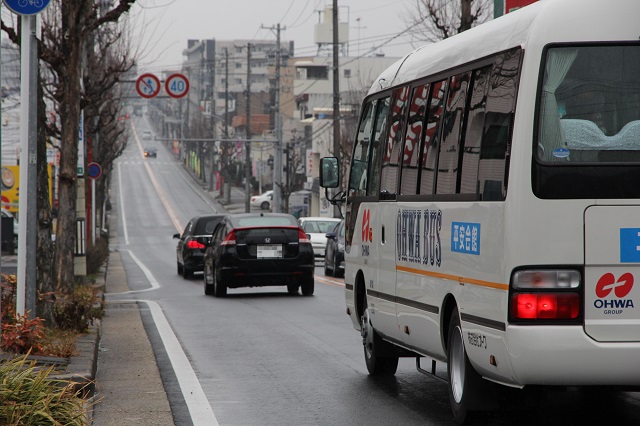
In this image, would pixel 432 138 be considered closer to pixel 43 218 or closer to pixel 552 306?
pixel 552 306

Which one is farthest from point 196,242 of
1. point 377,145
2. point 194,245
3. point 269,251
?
point 377,145

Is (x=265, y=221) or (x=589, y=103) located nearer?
(x=589, y=103)

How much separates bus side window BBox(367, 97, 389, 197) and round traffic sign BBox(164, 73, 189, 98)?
30935mm

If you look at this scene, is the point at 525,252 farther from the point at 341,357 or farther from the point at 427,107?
the point at 341,357

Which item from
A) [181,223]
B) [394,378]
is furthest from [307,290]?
[181,223]

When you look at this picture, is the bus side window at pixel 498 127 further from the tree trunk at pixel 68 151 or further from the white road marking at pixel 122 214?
the white road marking at pixel 122 214

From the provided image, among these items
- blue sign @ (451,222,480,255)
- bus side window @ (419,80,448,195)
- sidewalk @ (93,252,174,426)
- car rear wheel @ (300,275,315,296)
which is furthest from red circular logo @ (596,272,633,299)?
car rear wheel @ (300,275,315,296)

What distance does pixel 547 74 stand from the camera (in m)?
7.54

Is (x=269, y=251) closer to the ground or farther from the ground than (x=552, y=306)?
closer to the ground

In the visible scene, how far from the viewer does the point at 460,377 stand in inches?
343

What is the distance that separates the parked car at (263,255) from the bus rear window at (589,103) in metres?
16.3

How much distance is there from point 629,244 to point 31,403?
143 inches

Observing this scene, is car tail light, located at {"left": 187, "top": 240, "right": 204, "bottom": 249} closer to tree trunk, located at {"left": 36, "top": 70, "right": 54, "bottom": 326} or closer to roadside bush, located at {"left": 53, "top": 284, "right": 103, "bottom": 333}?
tree trunk, located at {"left": 36, "top": 70, "right": 54, "bottom": 326}

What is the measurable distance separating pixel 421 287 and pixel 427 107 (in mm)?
1419
